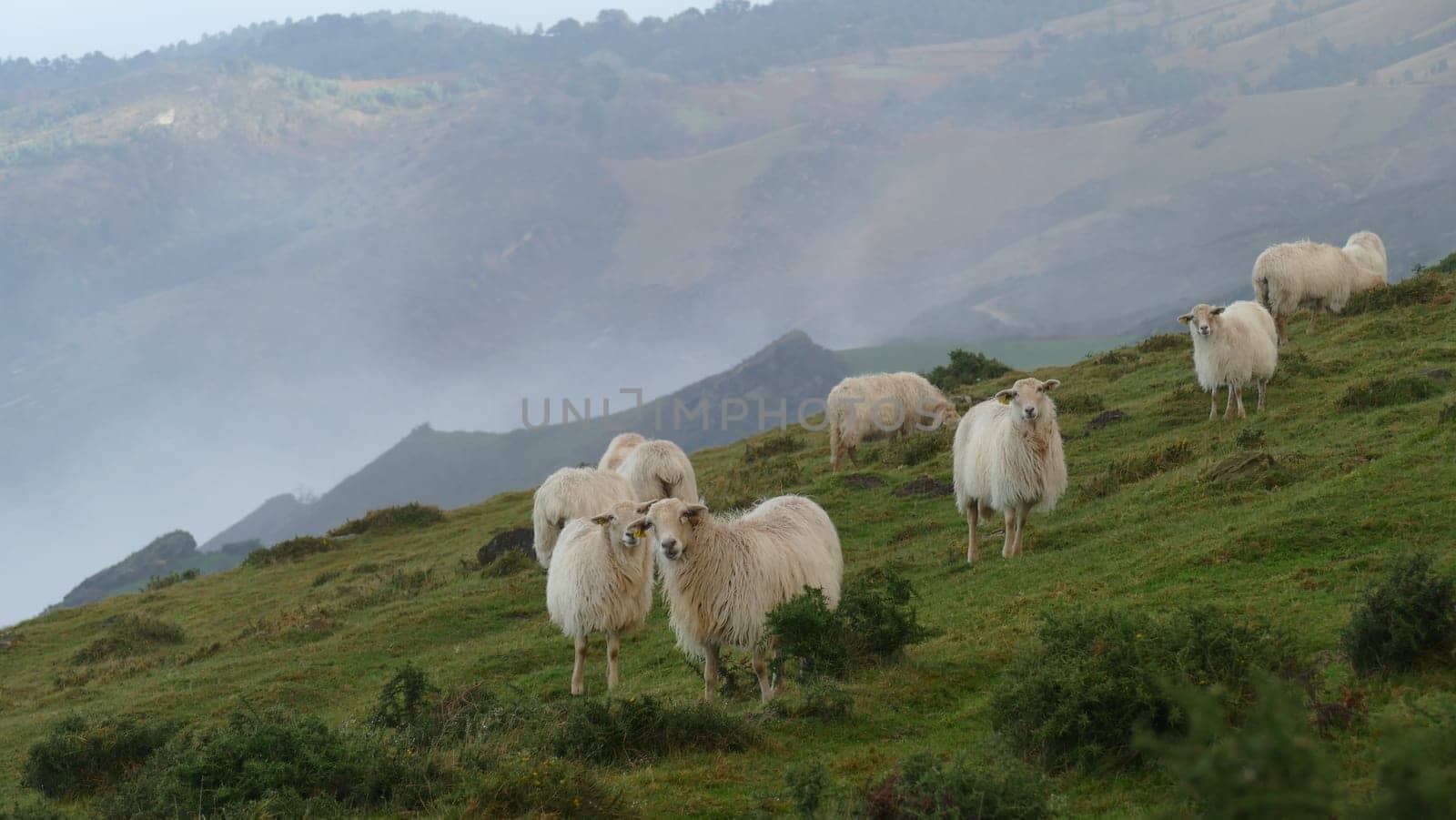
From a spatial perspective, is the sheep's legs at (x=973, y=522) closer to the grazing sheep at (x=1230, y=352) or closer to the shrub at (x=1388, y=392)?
the grazing sheep at (x=1230, y=352)

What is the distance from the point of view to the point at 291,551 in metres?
34.2

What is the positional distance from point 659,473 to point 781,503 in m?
8.56

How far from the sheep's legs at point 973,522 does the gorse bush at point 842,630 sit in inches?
191

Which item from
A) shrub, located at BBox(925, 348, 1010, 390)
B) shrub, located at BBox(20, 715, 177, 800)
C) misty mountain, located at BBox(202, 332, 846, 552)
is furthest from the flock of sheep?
misty mountain, located at BBox(202, 332, 846, 552)

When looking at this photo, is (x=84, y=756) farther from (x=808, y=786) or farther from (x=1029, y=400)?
(x=1029, y=400)

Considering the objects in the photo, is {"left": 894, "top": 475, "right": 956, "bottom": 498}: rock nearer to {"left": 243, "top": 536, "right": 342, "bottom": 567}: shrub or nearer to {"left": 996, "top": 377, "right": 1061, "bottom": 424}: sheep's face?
{"left": 996, "top": 377, "right": 1061, "bottom": 424}: sheep's face

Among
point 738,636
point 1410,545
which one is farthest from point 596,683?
point 1410,545

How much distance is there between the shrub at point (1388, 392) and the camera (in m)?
18.4

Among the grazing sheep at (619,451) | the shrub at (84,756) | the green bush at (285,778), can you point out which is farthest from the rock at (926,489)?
the green bush at (285,778)

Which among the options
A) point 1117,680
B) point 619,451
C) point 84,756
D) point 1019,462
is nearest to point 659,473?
point 619,451

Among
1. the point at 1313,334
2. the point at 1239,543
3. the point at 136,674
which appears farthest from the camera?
the point at 1313,334

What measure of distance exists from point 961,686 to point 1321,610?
309 cm

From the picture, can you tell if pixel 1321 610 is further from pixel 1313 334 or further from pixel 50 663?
pixel 50 663

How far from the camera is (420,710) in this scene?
10.7 metres
